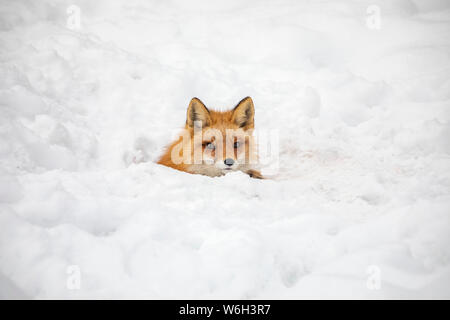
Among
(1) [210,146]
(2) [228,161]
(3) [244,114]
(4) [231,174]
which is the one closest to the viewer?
(4) [231,174]

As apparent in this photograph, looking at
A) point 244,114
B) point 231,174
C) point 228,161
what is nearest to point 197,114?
point 244,114

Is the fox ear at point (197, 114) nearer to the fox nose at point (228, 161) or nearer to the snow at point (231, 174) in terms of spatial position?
the fox nose at point (228, 161)

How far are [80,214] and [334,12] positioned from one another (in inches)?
333

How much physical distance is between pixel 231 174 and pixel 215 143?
0.95 meters

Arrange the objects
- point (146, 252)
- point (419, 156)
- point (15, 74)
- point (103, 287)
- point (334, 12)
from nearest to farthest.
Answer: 1. point (103, 287)
2. point (146, 252)
3. point (419, 156)
4. point (15, 74)
5. point (334, 12)

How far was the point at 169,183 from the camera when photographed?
332 cm

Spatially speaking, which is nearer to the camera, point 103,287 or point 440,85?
point 103,287

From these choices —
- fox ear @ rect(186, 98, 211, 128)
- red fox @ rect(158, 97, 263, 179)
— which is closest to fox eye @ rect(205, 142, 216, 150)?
red fox @ rect(158, 97, 263, 179)

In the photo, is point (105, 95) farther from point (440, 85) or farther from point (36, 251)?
point (440, 85)

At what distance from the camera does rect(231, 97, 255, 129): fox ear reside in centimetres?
473

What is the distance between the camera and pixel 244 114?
16.0 ft

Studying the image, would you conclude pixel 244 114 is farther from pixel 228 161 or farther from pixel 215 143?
pixel 228 161

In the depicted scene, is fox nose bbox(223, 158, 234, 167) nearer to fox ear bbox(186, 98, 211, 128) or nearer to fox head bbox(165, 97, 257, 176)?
fox head bbox(165, 97, 257, 176)
